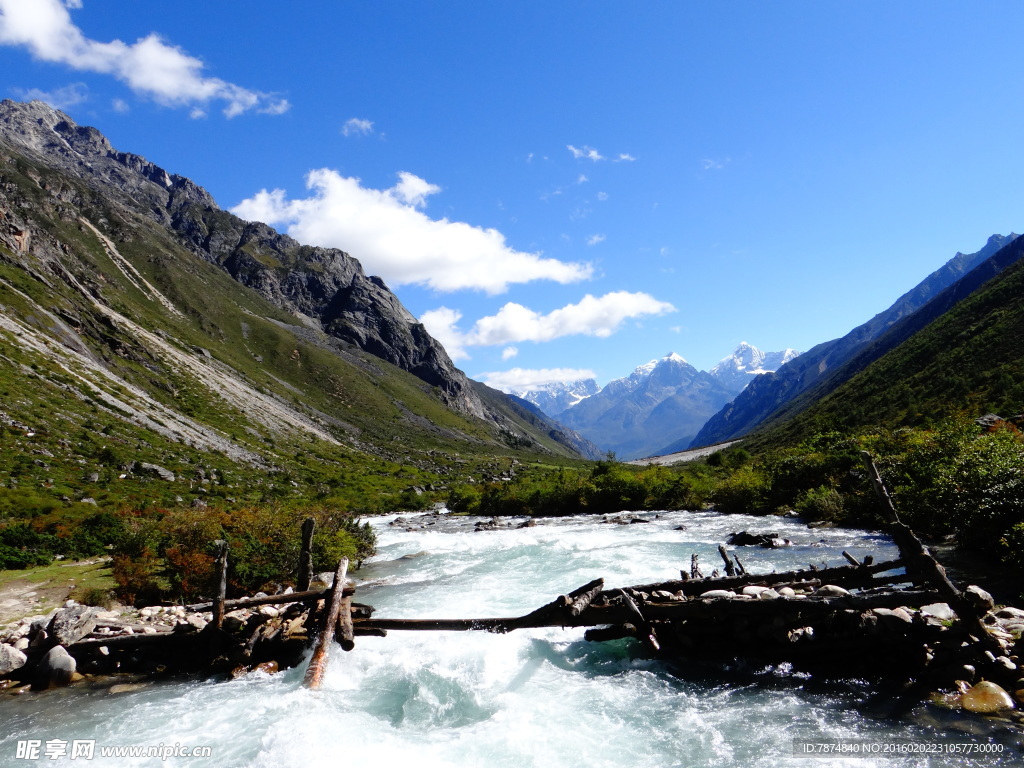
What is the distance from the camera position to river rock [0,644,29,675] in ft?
43.9

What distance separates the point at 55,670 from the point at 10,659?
1.35 m

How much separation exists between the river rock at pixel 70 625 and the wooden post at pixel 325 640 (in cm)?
704

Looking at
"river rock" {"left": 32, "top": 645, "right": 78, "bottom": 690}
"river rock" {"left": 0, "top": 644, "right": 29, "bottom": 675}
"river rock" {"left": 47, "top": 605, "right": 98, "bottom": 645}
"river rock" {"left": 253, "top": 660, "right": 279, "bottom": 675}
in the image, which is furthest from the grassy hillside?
"river rock" {"left": 253, "top": 660, "right": 279, "bottom": 675}

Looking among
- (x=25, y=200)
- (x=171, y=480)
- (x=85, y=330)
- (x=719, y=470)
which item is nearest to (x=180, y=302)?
(x=25, y=200)

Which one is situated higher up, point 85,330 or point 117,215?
point 117,215

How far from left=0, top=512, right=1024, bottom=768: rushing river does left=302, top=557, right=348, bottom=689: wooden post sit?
0.83 meters

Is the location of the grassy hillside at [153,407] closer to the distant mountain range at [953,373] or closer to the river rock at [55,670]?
the river rock at [55,670]

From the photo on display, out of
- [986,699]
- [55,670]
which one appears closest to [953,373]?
[986,699]

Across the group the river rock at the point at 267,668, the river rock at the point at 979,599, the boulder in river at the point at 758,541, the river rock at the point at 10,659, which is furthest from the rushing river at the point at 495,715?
the boulder in river at the point at 758,541

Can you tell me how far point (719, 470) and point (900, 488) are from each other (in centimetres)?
3765

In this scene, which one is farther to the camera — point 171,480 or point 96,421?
point 96,421

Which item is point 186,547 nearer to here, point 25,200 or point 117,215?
point 25,200

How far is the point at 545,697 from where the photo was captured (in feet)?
39.9

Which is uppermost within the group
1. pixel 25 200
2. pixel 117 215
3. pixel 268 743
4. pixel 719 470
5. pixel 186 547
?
pixel 117 215
